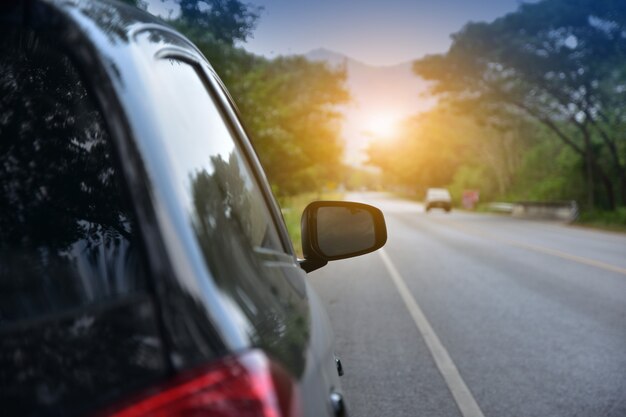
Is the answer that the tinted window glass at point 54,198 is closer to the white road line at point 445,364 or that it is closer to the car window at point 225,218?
the car window at point 225,218

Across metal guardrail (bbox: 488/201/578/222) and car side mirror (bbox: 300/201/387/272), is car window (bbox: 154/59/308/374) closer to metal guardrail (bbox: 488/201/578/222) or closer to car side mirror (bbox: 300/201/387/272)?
car side mirror (bbox: 300/201/387/272)

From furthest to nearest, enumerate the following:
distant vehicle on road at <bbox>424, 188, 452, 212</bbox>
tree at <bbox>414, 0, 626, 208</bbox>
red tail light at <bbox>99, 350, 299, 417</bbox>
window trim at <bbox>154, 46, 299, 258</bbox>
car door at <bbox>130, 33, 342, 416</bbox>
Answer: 1. distant vehicle on road at <bbox>424, 188, 452, 212</bbox>
2. tree at <bbox>414, 0, 626, 208</bbox>
3. window trim at <bbox>154, 46, 299, 258</bbox>
4. car door at <bbox>130, 33, 342, 416</bbox>
5. red tail light at <bbox>99, 350, 299, 417</bbox>

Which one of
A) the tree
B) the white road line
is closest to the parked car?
the white road line

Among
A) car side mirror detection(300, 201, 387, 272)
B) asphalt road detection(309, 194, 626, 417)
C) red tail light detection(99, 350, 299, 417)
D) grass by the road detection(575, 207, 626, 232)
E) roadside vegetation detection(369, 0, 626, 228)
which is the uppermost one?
roadside vegetation detection(369, 0, 626, 228)

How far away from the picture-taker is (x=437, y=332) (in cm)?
734

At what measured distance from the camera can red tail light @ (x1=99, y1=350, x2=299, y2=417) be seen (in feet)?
2.73

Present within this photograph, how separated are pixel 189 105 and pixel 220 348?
2.10ft

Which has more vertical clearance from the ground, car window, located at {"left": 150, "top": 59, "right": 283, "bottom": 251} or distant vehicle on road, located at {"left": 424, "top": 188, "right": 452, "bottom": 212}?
car window, located at {"left": 150, "top": 59, "right": 283, "bottom": 251}

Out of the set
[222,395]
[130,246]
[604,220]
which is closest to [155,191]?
[222,395]

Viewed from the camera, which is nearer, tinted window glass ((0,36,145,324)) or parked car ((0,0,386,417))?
parked car ((0,0,386,417))

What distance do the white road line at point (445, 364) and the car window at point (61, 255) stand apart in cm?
366

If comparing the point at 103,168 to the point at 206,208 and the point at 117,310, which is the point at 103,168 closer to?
the point at 206,208

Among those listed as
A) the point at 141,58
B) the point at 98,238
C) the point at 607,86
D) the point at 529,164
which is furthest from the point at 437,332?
the point at 529,164

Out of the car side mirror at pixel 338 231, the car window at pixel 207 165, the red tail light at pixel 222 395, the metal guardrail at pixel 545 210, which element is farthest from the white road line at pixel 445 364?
the metal guardrail at pixel 545 210
